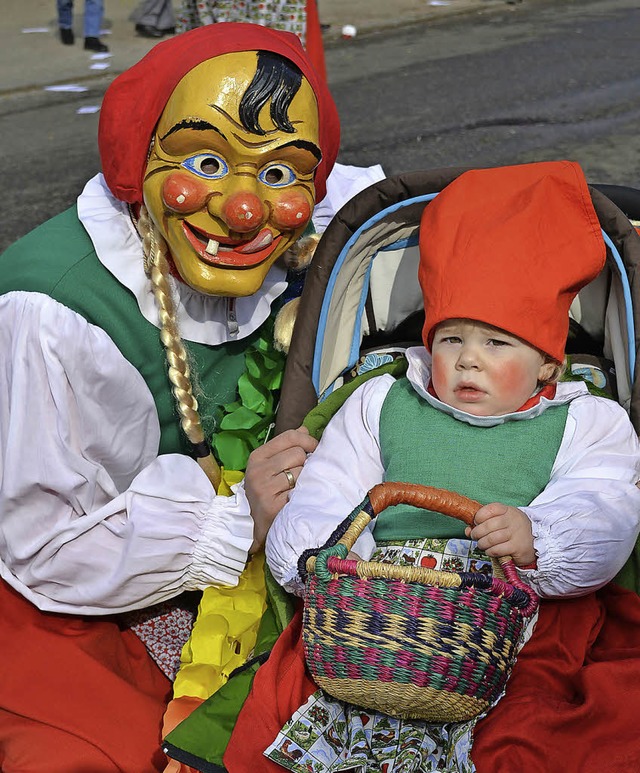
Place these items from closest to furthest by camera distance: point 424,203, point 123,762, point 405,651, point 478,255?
point 405,651 → point 123,762 → point 478,255 → point 424,203

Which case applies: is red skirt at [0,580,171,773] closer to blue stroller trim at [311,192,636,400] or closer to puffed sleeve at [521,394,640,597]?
blue stroller trim at [311,192,636,400]

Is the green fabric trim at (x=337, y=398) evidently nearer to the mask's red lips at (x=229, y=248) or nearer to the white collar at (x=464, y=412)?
the white collar at (x=464, y=412)

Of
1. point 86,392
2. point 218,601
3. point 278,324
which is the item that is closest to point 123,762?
point 218,601

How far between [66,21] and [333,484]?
8.36m

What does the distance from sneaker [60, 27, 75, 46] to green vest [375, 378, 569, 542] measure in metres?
8.26

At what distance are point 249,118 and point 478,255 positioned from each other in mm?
572

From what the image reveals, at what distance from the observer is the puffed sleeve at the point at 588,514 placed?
69.2 inches

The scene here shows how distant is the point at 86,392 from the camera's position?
6.75 feet

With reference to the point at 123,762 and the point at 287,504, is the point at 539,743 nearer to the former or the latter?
the point at 287,504

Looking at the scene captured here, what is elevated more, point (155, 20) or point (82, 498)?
point (82, 498)

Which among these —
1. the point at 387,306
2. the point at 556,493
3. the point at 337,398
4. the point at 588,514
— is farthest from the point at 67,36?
the point at 588,514

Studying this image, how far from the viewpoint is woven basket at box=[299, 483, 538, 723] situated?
152 centimetres

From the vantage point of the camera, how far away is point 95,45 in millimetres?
8922

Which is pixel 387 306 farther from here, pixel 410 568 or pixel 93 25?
pixel 93 25
